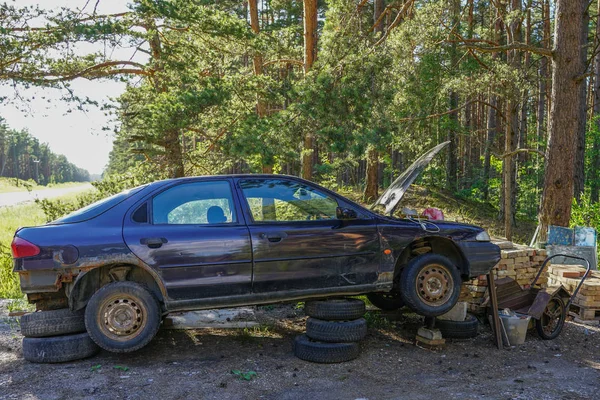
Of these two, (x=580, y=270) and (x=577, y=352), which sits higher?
(x=580, y=270)

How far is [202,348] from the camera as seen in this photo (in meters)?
5.79

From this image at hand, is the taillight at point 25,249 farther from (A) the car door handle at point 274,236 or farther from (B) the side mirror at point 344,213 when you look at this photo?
(B) the side mirror at point 344,213

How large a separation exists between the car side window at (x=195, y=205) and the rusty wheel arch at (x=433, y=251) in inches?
83.2

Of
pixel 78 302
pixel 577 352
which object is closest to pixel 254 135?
pixel 78 302

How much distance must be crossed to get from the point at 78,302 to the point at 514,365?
4.72m

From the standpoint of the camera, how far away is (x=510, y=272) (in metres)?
7.34

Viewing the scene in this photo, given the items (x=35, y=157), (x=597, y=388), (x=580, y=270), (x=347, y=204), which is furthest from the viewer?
(x=35, y=157)

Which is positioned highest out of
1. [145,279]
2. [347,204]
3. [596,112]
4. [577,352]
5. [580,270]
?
[596,112]

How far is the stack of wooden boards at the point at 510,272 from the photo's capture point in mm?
6887

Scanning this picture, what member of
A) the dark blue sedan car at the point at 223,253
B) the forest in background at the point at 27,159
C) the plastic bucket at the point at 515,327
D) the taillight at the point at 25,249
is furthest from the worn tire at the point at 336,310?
the forest in background at the point at 27,159

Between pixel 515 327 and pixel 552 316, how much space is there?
72 cm

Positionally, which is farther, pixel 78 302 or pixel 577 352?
pixel 577 352

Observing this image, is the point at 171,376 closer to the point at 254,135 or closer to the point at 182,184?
the point at 182,184

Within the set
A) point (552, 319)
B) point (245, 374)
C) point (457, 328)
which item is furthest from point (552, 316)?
point (245, 374)
